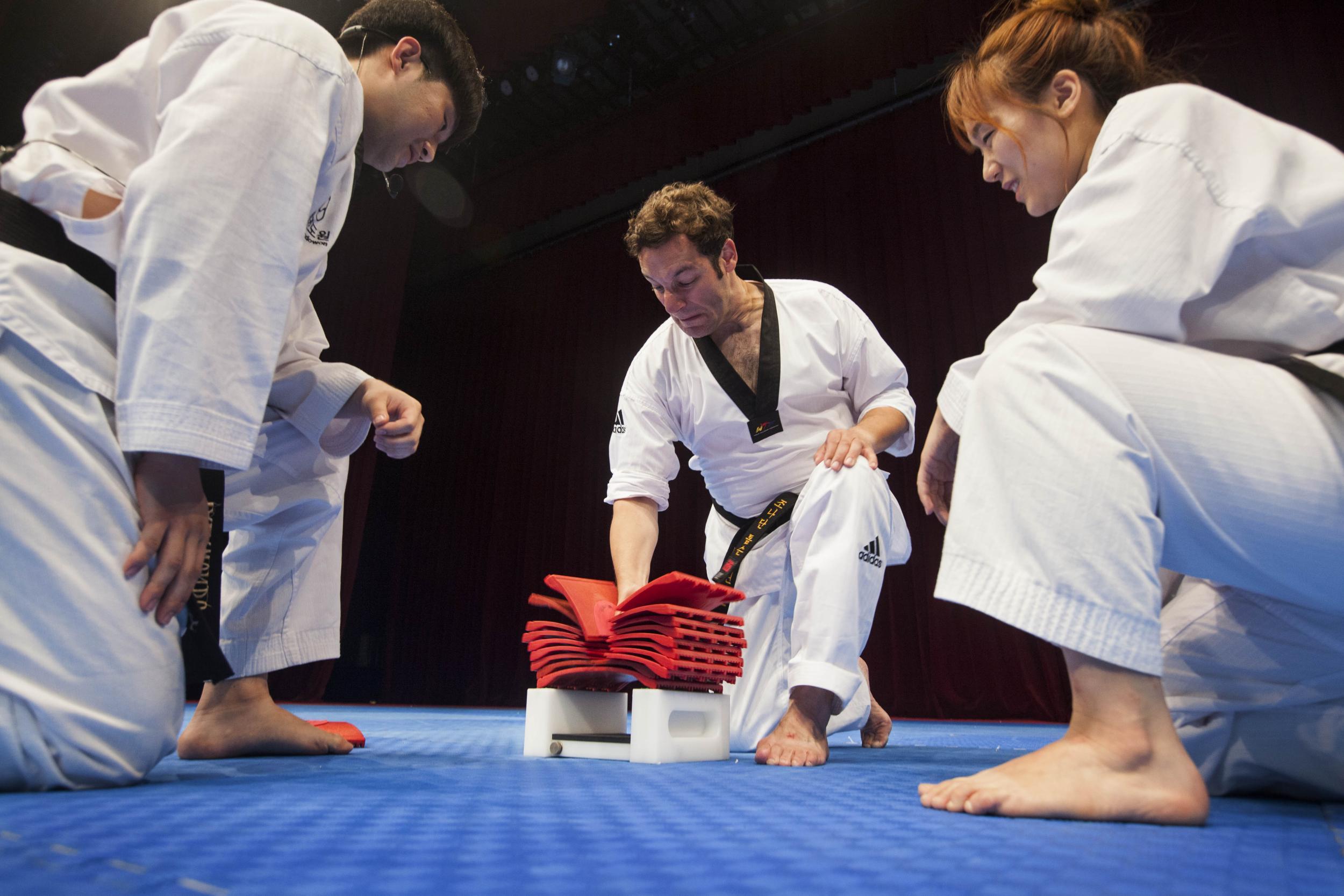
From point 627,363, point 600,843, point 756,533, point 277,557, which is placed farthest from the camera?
point 627,363

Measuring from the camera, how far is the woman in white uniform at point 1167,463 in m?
0.66

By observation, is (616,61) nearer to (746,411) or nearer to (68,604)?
(746,411)

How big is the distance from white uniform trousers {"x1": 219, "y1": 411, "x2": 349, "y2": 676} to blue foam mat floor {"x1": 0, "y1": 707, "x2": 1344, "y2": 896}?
325mm

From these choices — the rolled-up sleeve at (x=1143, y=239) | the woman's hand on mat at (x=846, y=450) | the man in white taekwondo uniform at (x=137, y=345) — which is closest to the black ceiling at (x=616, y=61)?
the woman's hand on mat at (x=846, y=450)

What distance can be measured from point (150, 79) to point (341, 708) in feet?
11.8

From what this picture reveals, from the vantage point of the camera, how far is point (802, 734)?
1307 millimetres

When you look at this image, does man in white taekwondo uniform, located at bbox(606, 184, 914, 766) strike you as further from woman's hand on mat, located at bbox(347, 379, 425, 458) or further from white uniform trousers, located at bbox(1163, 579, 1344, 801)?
white uniform trousers, located at bbox(1163, 579, 1344, 801)

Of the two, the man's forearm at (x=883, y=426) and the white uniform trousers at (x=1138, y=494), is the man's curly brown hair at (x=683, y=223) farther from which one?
the white uniform trousers at (x=1138, y=494)

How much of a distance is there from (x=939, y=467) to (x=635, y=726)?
0.60 metres

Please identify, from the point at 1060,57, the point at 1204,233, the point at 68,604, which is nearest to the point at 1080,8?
the point at 1060,57

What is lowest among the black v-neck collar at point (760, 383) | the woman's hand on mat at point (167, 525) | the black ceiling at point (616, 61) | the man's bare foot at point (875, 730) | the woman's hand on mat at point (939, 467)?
the man's bare foot at point (875, 730)

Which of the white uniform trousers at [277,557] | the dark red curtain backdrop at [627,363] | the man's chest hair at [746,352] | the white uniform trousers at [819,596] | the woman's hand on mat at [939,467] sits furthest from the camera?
the dark red curtain backdrop at [627,363]

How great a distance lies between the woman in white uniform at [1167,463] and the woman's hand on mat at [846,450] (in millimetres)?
648

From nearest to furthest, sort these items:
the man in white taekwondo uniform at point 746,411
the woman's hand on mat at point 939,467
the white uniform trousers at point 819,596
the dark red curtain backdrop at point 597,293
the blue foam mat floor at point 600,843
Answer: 1. the blue foam mat floor at point 600,843
2. the woman's hand on mat at point 939,467
3. the white uniform trousers at point 819,596
4. the man in white taekwondo uniform at point 746,411
5. the dark red curtain backdrop at point 597,293
